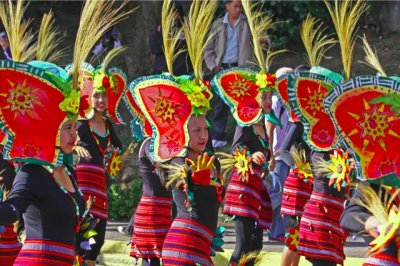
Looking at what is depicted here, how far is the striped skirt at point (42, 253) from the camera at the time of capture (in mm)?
6359

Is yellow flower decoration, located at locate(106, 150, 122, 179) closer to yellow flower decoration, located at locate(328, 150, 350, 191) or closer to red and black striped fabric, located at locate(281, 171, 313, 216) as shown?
red and black striped fabric, located at locate(281, 171, 313, 216)

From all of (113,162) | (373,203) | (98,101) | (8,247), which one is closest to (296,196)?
(113,162)

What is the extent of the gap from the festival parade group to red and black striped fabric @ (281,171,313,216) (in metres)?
0.01

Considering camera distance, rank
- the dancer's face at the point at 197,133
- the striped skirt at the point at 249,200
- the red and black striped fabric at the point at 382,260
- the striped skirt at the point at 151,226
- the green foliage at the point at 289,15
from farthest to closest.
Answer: the green foliage at the point at 289,15, the striped skirt at the point at 249,200, the striped skirt at the point at 151,226, the dancer's face at the point at 197,133, the red and black striped fabric at the point at 382,260

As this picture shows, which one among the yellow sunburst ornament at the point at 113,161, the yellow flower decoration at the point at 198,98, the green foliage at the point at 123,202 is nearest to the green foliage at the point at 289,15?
the green foliage at the point at 123,202

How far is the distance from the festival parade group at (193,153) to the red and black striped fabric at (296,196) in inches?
0.5

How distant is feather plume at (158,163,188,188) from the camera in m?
7.10

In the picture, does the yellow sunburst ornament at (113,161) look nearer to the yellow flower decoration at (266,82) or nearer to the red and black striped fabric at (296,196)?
the yellow flower decoration at (266,82)

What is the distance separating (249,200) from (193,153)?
1.86 m

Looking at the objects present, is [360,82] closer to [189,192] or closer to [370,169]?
[370,169]

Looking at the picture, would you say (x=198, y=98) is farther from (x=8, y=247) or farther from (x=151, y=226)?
(x=8, y=247)

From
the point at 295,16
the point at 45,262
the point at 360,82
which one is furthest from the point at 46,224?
the point at 295,16

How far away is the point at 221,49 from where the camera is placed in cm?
1257

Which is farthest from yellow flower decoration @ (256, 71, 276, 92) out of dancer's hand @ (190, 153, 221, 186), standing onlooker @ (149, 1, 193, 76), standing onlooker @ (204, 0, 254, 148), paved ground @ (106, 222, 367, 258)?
standing onlooker @ (149, 1, 193, 76)
